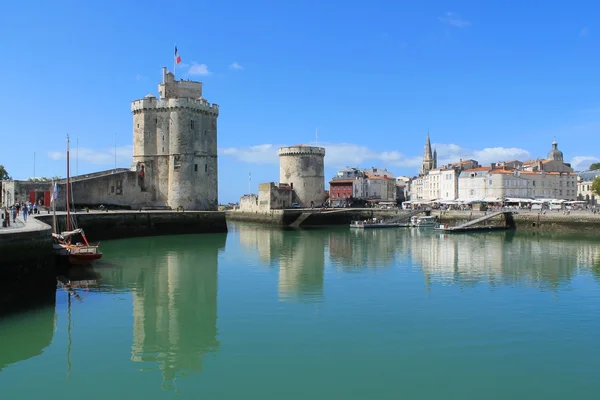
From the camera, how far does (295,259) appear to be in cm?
2527

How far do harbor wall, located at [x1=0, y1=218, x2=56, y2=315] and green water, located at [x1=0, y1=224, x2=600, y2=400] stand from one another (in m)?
0.71

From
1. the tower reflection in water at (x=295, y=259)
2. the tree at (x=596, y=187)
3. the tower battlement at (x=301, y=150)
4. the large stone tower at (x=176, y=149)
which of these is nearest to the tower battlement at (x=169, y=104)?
the large stone tower at (x=176, y=149)

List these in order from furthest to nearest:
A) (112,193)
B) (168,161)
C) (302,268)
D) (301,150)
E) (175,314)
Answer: (301,150), (168,161), (112,193), (302,268), (175,314)

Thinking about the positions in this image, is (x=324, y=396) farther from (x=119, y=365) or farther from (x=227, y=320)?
(x=227, y=320)

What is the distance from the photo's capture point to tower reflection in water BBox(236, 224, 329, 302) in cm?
1656

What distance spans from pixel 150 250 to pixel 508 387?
69.7 ft

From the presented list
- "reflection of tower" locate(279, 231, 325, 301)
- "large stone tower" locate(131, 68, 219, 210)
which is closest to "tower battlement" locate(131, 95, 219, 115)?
"large stone tower" locate(131, 68, 219, 210)

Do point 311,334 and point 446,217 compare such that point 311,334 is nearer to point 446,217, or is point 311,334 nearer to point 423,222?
point 423,222

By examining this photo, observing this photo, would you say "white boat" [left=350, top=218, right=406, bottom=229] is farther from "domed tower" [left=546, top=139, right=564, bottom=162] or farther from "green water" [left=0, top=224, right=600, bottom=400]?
"domed tower" [left=546, top=139, right=564, bottom=162]

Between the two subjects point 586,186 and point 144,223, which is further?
point 586,186

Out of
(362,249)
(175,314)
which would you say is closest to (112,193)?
(362,249)

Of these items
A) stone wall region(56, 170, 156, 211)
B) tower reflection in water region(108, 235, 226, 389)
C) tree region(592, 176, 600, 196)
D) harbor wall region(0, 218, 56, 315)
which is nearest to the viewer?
tower reflection in water region(108, 235, 226, 389)

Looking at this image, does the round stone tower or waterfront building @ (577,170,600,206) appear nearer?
the round stone tower

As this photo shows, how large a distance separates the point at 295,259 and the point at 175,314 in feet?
39.3
